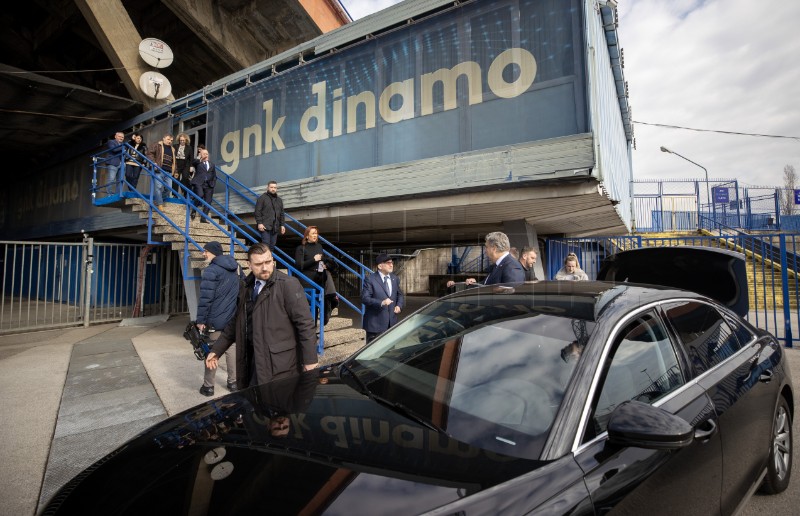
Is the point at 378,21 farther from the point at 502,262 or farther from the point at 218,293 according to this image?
the point at 218,293

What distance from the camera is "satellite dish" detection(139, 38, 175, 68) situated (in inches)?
516

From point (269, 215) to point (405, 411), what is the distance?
22.6 ft

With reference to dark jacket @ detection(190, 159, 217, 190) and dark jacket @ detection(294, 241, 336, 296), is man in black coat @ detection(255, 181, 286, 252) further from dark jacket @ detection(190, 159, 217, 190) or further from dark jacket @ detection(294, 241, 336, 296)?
dark jacket @ detection(190, 159, 217, 190)

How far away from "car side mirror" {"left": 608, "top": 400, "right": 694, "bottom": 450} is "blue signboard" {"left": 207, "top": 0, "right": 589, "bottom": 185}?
18.9 feet

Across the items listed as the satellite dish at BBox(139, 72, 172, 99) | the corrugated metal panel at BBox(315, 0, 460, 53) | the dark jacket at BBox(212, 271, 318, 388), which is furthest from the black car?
the satellite dish at BBox(139, 72, 172, 99)

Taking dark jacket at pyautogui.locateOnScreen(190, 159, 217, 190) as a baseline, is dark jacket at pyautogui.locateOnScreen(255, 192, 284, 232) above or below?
below

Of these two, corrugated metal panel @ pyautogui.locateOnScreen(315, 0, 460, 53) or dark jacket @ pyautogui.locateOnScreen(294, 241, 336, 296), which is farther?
corrugated metal panel @ pyautogui.locateOnScreen(315, 0, 460, 53)

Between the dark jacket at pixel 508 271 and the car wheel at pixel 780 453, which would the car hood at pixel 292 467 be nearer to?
the car wheel at pixel 780 453

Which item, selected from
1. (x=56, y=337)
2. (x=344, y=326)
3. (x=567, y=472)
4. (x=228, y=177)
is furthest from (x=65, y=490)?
(x=228, y=177)

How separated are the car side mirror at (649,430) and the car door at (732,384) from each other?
31.5 inches

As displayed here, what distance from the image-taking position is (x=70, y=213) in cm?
1526

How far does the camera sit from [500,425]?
5.15ft

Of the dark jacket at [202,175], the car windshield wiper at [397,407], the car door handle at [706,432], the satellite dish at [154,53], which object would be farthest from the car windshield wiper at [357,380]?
the satellite dish at [154,53]

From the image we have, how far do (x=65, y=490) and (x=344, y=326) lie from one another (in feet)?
17.3
